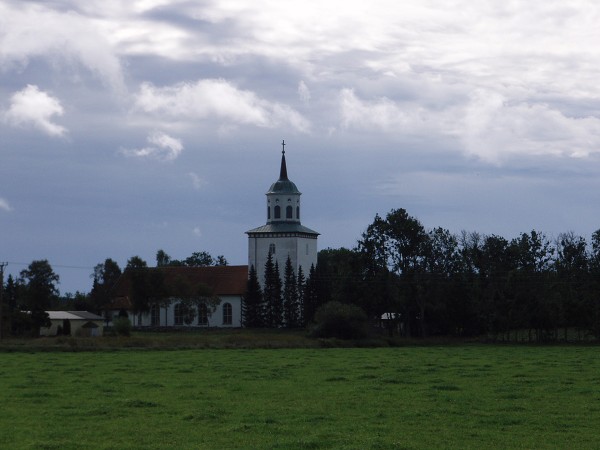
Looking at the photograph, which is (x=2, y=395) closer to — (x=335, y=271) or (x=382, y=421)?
(x=382, y=421)

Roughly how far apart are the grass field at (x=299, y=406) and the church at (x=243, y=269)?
7704 cm

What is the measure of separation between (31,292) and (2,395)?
73843mm

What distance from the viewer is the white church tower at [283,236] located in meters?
119

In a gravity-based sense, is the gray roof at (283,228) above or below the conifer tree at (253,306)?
above

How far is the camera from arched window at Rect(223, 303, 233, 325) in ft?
392

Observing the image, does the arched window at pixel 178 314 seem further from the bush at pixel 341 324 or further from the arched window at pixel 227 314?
the bush at pixel 341 324

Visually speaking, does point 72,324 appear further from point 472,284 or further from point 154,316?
point 472,284

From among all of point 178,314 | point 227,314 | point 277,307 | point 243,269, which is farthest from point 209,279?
point 277,307

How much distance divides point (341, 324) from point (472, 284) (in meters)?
17.3

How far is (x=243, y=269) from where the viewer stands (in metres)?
124

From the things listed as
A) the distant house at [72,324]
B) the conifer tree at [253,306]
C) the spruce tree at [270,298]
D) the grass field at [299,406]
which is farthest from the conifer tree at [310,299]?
the grass field at [299,406]

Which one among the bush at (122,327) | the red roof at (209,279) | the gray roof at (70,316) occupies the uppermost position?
the red roof at (209,279)

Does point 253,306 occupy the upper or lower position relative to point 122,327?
upper

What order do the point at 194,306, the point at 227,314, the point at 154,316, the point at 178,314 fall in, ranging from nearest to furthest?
the point at 178,314 < the point at 194,306 < the point at 227,314 < the point at 154,316
